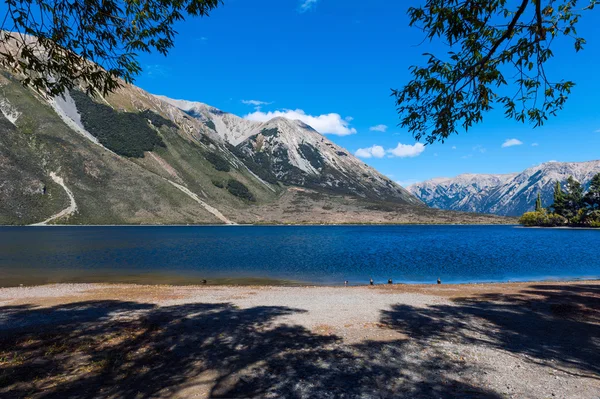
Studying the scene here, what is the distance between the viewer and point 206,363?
11.4 m

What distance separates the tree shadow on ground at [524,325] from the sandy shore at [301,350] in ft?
0.25

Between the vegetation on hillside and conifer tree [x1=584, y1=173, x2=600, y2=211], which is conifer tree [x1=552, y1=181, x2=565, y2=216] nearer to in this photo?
the vegetation on hillside

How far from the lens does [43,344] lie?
13.2m

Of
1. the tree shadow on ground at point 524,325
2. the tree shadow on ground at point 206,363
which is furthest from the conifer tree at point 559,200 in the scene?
the tree shadow on ground at point 206,363

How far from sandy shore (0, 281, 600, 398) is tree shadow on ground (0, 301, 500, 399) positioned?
0.17 feet

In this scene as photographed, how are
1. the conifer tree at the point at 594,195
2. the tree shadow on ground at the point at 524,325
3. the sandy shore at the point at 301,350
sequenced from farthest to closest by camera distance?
1. the conifer tree at the point at 594,195
2. the tree shadow on ground at the point at 524,325
3. the sandy shore at the point at 301,350

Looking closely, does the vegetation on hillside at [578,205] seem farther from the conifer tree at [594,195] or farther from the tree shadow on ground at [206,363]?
the tree shadow on ground at [206,363]

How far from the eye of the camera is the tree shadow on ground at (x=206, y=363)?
9305mm

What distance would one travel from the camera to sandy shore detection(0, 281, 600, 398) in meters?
9.48

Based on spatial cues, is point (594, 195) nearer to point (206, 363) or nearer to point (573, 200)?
point (573, 200)

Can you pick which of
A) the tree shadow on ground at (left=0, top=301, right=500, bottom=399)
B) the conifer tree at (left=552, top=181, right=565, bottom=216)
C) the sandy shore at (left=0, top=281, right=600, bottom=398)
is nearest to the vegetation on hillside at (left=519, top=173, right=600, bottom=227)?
the conifer tree at (left=552, top=181, right=565, bottom=216)

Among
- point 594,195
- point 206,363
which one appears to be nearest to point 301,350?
point 206,363

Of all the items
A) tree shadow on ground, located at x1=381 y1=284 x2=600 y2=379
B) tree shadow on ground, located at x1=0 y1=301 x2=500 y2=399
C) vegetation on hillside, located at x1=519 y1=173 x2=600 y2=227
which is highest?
vegetation on hillside, located at x1=519 y1=173 x2=600 y2=227

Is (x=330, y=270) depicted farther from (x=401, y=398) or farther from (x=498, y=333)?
(x=401, y=398)
